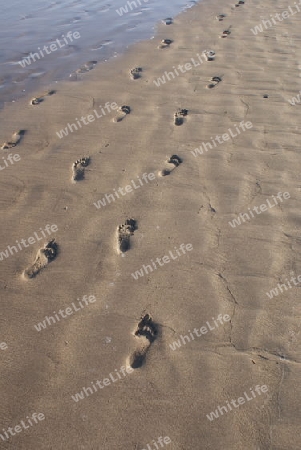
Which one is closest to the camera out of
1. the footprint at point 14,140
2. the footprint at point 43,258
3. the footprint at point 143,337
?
the footprint at point 143,337

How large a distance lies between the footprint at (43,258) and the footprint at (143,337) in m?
1.18

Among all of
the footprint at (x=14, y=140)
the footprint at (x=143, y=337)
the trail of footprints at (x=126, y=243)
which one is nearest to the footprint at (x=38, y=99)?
the trail of footprints at (x=126, y=243)

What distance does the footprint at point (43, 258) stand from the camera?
381cm

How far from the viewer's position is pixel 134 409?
110 inches

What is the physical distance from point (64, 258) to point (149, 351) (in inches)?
52.2

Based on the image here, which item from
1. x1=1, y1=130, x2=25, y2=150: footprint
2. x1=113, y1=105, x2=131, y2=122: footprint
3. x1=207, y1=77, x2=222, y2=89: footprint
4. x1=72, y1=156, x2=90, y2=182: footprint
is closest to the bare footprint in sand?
x1=113, y1=105, x2=131, y2=122: footprint

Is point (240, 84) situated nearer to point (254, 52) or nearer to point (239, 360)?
point (254, 52)

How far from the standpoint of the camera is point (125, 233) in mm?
4090

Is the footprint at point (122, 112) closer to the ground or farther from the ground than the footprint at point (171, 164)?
farther from the ground

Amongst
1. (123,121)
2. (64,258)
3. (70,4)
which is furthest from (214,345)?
(70,4)

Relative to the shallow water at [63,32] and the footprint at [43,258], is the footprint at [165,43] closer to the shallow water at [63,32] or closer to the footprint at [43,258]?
the shallow water at [63,32]

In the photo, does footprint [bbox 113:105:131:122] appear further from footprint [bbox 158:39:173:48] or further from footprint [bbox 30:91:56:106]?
footprint [bbox 158:39:173:48]

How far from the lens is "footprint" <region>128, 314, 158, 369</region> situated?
3068 mm

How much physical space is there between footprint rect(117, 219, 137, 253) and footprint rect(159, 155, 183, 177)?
90 cm
